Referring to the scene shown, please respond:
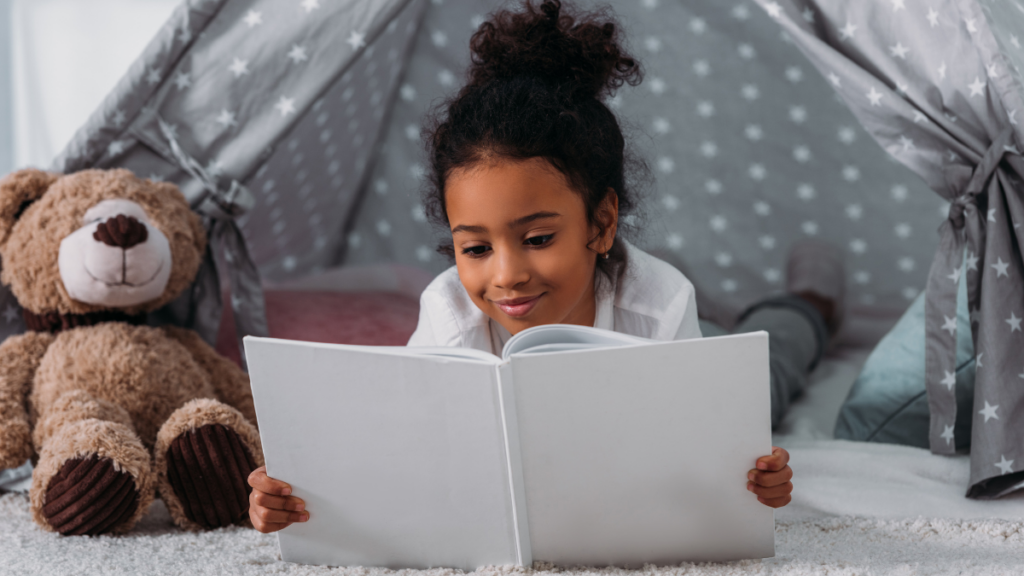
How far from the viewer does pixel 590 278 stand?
3.24ft

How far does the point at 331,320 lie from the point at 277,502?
79 centimetres

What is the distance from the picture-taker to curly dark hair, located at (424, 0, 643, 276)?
0.89m

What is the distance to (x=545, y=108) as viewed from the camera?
900mm

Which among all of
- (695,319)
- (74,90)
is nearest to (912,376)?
(695,319)

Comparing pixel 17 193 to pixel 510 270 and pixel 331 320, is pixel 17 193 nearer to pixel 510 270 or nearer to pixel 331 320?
pixel 331 320

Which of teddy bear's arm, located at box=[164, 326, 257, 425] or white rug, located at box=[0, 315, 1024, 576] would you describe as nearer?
white rug, located at box=[0, 315, 1024, 576]

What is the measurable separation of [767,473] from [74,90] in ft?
6.92

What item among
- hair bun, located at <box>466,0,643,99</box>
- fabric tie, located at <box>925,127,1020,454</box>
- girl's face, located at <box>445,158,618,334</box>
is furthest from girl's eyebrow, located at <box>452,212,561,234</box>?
fabric tie, located at <box>925,127,1020,454</box>

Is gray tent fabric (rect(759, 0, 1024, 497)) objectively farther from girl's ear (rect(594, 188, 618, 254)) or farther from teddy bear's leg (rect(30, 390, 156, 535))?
teddy bear's leg (rect(30, 390, 156, 535))

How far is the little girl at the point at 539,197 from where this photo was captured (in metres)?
0.88

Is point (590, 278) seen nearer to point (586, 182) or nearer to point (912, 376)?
point (586, 182)

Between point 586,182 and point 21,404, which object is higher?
point 586,182

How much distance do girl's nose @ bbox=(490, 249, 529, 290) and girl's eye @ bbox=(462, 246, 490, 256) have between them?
0.04 m

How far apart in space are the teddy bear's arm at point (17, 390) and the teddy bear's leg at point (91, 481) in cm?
9
